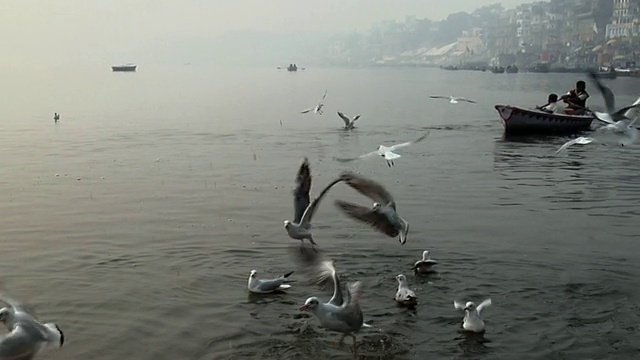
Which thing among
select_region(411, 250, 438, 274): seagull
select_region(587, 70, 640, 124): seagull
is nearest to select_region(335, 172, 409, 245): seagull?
select_region(411, 250, 438, 274): seagull

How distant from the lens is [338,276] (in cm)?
1151

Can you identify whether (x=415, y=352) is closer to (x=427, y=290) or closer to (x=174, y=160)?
(x=427, y=290)

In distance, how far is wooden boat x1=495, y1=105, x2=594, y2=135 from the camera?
32.3 m

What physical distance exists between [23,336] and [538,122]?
26.9 meters

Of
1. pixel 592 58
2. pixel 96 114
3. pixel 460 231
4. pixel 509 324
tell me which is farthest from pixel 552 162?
pixel 592 58

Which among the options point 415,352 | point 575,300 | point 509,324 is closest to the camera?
point 415,352

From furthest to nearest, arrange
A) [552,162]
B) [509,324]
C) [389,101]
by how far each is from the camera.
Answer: [389,101] < [552,162] < [509,324]

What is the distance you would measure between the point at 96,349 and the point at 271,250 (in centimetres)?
492

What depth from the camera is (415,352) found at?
10.1m

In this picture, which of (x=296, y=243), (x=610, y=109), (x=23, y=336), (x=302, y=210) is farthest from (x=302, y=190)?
(x=610, y=109)

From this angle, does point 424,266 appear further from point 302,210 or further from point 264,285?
point 264,285

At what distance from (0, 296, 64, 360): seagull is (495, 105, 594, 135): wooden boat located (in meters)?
25.9

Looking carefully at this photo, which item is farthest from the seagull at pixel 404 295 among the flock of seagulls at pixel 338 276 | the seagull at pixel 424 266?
the seagull at pixel 424 266

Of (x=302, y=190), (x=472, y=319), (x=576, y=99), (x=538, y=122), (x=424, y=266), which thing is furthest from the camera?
(x=576, y=99)
